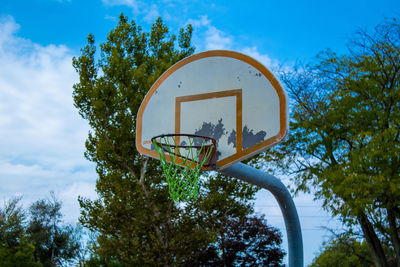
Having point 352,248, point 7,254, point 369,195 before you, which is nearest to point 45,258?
point 7,254

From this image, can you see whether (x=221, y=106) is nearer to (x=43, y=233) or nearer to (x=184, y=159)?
(x=184, y=159)

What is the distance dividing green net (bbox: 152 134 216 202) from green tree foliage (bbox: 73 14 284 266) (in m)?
7.23

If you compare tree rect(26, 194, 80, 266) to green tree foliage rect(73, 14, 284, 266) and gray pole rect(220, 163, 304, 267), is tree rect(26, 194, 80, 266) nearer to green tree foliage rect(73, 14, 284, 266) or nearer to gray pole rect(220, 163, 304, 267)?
green tree foliage rect(73, 14, 284, 266)

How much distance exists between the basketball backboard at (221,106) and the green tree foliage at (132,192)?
6.73 metres

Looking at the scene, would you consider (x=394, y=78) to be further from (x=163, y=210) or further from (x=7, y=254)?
(x=7, y=254)

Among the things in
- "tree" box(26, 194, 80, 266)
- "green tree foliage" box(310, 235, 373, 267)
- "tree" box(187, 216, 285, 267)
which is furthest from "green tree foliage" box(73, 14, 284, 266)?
"tree" box(26, 194, 80, 266)

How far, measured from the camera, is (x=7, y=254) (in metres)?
14.0

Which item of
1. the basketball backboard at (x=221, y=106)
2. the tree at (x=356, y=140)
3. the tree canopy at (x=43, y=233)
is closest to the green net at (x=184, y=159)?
the basketball backboard at (x=221, y=106)

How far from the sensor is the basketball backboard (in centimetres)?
405

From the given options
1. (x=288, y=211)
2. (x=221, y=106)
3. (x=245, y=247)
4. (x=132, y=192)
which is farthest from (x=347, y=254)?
(x=221, y=106)

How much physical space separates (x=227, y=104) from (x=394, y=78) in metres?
9.29

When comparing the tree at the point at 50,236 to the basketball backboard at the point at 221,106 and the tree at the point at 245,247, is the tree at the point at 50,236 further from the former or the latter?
the basketball backboard at the point at 221,106

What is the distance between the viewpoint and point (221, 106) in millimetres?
4488

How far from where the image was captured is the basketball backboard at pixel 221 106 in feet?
13.3
